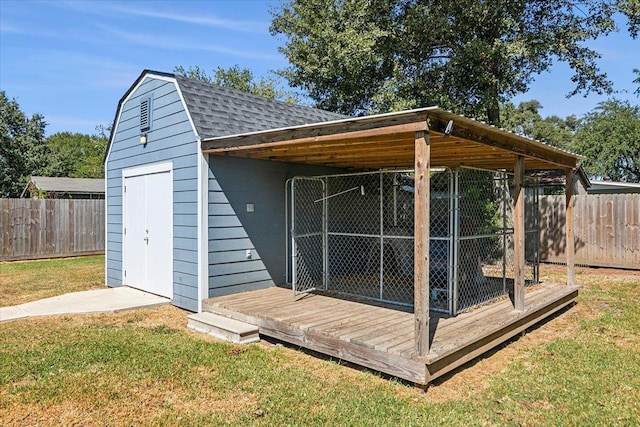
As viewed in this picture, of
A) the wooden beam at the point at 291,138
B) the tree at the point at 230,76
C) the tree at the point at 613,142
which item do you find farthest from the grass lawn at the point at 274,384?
the tree at the point at 230,76

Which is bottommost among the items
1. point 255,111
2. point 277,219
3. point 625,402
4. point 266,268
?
point 625,402

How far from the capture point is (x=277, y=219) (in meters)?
6.46

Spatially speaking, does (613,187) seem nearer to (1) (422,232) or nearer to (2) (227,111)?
(2) (227,111)

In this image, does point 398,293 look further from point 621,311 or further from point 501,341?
point 621,311

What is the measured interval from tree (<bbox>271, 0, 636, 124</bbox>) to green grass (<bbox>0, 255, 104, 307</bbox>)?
8.71 meters

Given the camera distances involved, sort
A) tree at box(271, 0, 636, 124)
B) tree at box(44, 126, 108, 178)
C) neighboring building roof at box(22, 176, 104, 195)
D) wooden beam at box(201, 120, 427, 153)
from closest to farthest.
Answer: wooden beam at box(201, 120, 427, 153), tree at box(271, 0, 636, 124), neighboring building roof at box(22, 176, 104, 195), tree at box(44, 126, 108, 178)

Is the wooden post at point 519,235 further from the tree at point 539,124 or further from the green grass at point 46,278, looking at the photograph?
the tree at point 539,124

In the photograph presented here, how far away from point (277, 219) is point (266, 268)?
77 centimetres

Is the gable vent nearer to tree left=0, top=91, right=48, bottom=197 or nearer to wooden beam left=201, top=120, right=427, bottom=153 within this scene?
wooden beam left=201, top=120, right=427, bottom=153

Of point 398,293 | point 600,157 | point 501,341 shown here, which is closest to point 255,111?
point 398,293

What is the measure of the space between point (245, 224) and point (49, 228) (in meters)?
8.90

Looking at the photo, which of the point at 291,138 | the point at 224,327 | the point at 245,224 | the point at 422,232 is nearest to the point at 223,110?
the point at 245,224

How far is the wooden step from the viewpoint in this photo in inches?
179

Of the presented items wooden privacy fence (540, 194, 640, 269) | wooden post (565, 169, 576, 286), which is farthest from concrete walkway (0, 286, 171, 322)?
wooden privacy fence (540, 194, 640, 269)
